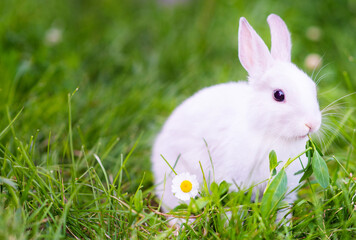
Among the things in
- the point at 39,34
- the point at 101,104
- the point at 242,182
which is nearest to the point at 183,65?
the point at 101,104

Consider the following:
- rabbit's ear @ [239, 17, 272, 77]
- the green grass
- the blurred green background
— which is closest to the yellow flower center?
the green grass

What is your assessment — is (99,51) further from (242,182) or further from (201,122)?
(242,182)

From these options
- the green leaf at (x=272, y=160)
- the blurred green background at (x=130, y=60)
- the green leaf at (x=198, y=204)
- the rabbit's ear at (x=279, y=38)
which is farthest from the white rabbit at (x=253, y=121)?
the blurred green background at (x=130, y=60)

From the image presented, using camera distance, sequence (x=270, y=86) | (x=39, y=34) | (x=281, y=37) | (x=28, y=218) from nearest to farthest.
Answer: (x=28, y=218) < (x=270, y=86) < (x=281, y=37) < (x=39, y=34)

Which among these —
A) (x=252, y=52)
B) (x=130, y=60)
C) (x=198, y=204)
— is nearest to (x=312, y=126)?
(x=252, y=52)

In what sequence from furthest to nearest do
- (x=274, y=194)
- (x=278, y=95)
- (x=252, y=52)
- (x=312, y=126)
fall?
(x=252, y=52), (x=278, y=95), (x=312, y=126), (x=274, y=194)

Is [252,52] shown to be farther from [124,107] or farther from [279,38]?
[124,107]
